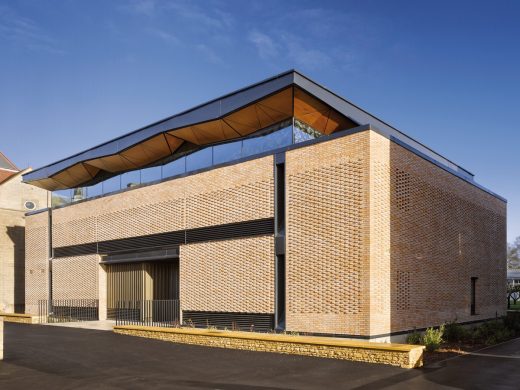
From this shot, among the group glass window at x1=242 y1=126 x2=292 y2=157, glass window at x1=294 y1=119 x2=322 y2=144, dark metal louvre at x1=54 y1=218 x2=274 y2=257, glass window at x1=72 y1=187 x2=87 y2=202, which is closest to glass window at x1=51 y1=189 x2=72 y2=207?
glass window at x1=72 y1=187 x2=87 y2=202

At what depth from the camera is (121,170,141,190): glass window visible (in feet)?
87.7

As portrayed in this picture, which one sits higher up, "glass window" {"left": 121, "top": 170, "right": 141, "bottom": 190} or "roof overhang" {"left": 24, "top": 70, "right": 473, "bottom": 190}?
"roof overhang" {"left": 24, "top": 70, "right": 473, "bottom": 190}

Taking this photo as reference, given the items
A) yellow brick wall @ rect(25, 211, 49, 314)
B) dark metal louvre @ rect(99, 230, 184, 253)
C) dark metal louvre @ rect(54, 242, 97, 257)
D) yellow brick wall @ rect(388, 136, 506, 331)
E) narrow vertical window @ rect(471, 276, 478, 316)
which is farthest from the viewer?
yellow brick wall @ rect(25, 211, 49, 314)

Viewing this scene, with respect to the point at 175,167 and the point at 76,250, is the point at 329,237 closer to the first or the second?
the point at 175,167

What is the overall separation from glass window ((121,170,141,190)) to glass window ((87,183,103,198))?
2.23m

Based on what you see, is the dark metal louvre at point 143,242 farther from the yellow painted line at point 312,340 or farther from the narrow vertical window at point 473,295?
the narrow vertical window at point 473,295

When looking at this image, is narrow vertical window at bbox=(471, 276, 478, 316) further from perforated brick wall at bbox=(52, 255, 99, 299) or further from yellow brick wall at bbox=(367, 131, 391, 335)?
perforated brick wall at bbox=(52, 255, 99, 299)

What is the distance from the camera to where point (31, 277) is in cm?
3303

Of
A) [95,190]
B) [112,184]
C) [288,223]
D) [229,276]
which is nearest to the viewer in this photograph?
[288,223]

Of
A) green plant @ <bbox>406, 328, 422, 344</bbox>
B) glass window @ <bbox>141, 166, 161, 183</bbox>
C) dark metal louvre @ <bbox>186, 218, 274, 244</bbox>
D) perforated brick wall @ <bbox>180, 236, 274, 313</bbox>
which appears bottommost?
green plant @ <bbox>406, 328, 422, 344</bbox>

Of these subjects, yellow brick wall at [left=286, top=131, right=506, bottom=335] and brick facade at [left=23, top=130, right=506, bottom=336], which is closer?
yellow brick wall at [left=286, top=131, right=506, bottom=335]

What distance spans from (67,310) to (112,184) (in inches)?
320

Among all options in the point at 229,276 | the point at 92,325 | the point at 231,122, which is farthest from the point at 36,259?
the point at 231,122

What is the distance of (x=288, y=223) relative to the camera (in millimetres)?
18406
